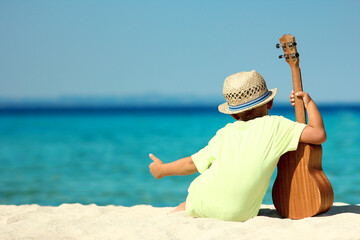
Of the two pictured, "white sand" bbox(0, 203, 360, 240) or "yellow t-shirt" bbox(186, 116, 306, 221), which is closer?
"white sand" bbox(0, 203, 360, 240)

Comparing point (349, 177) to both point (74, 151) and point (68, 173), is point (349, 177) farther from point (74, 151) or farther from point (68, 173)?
point (74, 151)

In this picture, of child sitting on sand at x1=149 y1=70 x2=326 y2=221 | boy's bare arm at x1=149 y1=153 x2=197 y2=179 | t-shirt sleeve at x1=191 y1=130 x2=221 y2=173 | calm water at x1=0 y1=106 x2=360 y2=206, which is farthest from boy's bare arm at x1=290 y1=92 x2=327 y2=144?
calm water at x1=0 y1=106 x2=360 y2=206

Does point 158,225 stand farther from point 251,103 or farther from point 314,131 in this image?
point 314,131

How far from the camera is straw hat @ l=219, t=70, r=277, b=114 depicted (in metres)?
3.16

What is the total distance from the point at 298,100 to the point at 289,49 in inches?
14.0

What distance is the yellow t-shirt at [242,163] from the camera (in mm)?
3072

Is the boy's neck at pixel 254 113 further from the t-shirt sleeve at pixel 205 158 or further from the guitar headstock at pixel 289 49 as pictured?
the guitar headstock at pixel 289 49

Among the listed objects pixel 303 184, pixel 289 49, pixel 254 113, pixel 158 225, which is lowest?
pixel 158 225

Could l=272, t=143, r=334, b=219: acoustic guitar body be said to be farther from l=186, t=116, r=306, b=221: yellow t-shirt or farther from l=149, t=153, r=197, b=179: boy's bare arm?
l=149, t=153, r=197, b=179: boy's bare arm

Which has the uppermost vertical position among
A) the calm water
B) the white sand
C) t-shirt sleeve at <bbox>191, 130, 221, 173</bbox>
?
t-shirt sleeve at <bbox>191, 130, 221, 173</bbox>

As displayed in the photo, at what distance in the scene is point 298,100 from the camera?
3273 millimetres

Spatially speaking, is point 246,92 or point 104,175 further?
point 104,175

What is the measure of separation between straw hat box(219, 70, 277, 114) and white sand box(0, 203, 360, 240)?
70 cm

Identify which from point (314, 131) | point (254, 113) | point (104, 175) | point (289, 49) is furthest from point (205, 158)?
point (104, 175)
